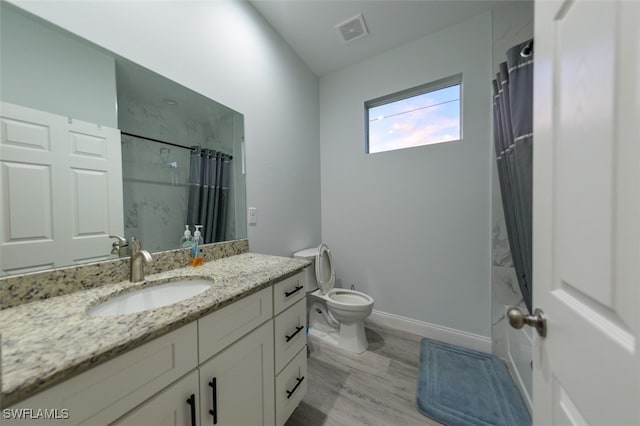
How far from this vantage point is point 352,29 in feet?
5.94

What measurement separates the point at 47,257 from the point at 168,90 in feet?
2.96

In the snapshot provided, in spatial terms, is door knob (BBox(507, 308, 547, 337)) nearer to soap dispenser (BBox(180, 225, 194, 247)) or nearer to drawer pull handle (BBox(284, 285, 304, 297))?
drawer pull handle (BBox(284, 285, 304, 297))

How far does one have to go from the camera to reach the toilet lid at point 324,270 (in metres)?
1.92

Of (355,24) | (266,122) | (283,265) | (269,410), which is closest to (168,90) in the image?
(266,122)

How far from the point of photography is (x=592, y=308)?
0.39 metres

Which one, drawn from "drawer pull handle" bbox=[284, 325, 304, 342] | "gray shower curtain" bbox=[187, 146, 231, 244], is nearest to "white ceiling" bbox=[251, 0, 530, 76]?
"gray shower curtain" bbox=[187, 146, 231, 244]

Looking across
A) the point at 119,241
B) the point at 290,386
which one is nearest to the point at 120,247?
the point at 119,241

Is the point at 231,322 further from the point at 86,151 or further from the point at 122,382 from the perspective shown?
the point at 86,151

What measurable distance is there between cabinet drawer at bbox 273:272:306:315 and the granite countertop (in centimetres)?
11

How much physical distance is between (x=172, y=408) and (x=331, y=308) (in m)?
1.29

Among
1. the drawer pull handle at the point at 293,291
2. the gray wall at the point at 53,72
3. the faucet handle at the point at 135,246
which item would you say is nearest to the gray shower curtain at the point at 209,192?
the faucet handle at the point at 135,246

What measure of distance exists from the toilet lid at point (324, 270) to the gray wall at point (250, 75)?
27 centimetres

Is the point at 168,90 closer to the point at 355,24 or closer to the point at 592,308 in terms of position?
the point at 355,24

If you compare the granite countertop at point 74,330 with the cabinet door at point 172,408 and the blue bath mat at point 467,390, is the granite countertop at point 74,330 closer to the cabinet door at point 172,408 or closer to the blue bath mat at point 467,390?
the cabinet door at point 172,408
